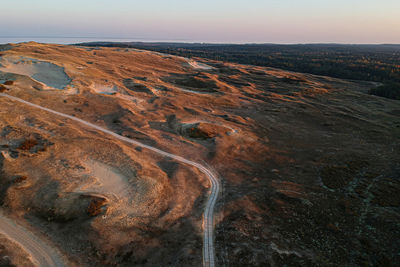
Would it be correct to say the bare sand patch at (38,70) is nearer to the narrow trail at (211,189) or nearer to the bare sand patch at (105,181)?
the narrow trail at (211,189)

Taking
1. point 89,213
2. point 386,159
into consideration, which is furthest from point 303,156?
point 89,213

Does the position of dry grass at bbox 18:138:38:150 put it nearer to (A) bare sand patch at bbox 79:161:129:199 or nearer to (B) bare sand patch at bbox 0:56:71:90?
(A) bare sand patch at bbox 79:161:129:199

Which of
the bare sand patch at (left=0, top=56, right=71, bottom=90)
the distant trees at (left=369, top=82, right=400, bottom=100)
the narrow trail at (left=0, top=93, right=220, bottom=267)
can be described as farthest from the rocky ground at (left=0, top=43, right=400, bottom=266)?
the distant trees at (left=369, top=82, right=400, bottom=100)

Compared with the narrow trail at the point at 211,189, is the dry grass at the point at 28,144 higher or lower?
higher

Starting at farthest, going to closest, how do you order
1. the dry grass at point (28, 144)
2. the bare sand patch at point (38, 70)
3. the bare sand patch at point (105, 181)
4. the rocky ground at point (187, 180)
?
the bare sand patch at point (38, 70)
the dry grass at point (28, 144)
the bare sand patch at point (105, 181)
the rocky ground at point (187, 180)

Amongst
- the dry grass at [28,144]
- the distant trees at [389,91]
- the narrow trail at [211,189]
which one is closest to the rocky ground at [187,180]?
the dry grass at [28,144]

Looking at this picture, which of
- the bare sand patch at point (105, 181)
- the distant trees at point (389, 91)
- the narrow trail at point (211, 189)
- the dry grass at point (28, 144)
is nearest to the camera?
the narrow trail at point (211, 189)
